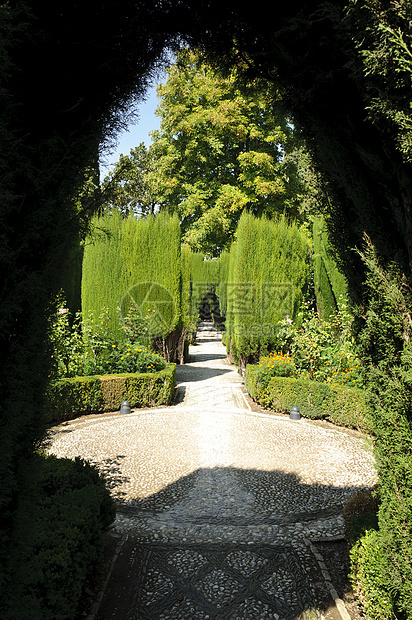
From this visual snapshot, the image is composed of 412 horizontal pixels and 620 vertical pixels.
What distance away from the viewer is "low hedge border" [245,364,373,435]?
21.2 ft

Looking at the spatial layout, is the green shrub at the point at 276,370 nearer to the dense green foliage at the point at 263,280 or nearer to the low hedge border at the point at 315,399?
the low hedge border at the point at 315,399

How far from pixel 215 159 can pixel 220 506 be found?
18107mm

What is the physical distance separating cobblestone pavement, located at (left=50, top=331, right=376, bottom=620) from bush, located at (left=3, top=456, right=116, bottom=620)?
0.48 metres

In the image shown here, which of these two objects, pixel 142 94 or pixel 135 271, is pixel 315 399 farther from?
pixel 142 94

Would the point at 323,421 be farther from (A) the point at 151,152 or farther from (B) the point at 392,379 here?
(A) the point at 151,152

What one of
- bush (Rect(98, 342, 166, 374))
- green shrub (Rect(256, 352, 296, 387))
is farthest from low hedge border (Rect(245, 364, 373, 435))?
bush (Rect(98, 342, 166, 374))

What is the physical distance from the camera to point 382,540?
2.11 meters

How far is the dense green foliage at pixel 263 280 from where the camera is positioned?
31.6 ft

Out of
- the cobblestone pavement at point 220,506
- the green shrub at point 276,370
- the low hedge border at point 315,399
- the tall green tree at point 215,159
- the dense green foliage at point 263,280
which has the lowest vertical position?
the cobblestone pavement at point 220,506

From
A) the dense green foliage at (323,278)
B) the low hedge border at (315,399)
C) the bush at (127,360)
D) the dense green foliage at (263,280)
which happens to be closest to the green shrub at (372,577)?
the low hedge border at (315,399)

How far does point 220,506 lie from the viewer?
3.88 metres

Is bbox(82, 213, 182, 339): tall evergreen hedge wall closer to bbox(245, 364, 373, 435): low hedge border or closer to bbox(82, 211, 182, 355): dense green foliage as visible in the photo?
bbox(82, 211, 182, 355): dense green foliage

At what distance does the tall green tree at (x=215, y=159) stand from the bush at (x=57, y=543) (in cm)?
1568

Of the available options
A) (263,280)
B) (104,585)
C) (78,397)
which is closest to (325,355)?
(263,280)
